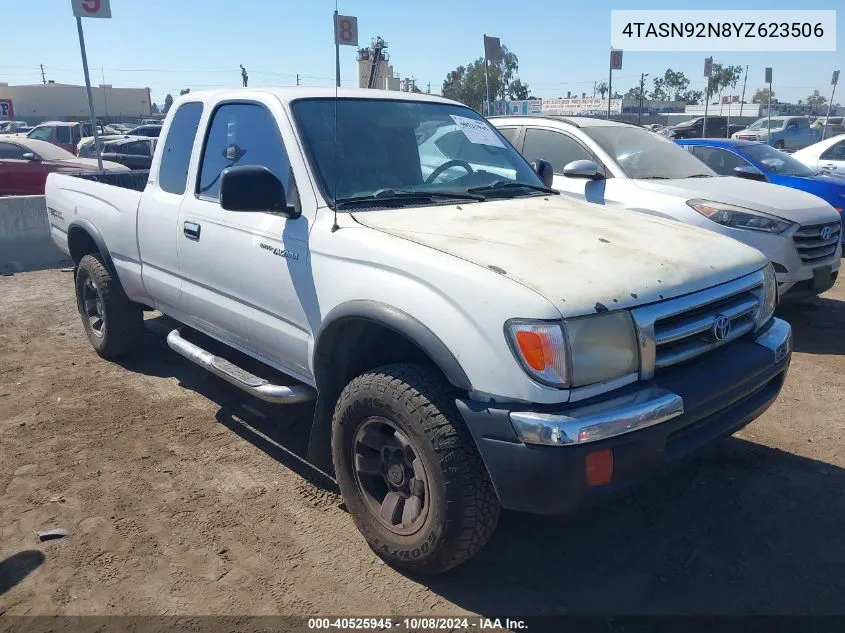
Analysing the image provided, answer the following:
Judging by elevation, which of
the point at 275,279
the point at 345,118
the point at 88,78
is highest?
A: the point at 88,78

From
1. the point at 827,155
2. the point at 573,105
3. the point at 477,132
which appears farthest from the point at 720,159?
the point at 573,105

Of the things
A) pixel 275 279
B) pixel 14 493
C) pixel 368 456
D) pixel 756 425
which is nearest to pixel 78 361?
pixel 14 493

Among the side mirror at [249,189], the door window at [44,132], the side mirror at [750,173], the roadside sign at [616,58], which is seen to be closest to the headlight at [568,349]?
the side mirror at [249,189]

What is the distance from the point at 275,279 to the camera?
11.1ft

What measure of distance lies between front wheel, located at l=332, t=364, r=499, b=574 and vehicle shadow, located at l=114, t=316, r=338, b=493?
2.30ft

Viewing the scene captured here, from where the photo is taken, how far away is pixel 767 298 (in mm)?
3189

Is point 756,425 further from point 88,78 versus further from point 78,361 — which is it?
point 88,78

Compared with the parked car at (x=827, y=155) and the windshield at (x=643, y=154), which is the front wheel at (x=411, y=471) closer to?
the windshield at (x=643, y=154)

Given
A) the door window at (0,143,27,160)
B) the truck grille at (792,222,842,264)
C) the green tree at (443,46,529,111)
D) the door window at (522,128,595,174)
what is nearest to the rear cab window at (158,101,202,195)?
the door window at (522,128,595,174)

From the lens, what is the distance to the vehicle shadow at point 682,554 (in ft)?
8.93

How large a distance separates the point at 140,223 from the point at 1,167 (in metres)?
8.74

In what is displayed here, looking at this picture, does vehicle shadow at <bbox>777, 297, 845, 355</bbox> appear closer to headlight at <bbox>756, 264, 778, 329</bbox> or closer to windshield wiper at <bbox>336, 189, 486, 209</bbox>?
headlight at <bbox>756, 264, 778, 329</bbox>

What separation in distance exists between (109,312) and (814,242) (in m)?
5.71

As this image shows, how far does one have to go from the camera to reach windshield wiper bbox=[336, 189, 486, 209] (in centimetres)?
330
